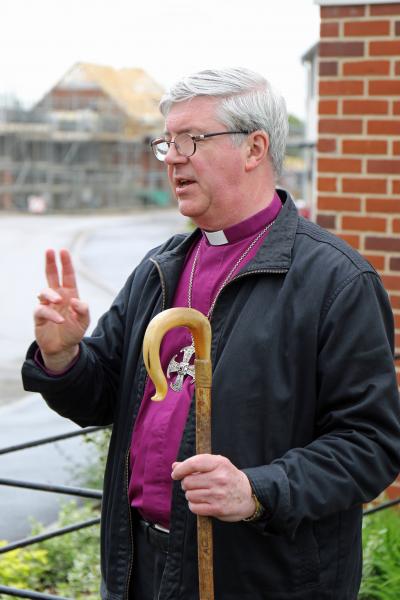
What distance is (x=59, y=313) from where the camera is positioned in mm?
2297

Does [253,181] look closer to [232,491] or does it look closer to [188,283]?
[188,283]

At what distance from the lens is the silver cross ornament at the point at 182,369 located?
2.26m

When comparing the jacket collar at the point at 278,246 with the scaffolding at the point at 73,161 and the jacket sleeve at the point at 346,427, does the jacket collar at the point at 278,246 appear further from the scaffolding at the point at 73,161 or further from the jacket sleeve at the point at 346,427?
the scaffolding at the point at 73,161

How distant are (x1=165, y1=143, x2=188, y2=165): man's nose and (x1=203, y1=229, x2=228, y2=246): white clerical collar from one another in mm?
208

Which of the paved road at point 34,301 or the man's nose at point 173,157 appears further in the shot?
the paved road at point 34,301

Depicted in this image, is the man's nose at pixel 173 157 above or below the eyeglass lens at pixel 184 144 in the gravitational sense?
below

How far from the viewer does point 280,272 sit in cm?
221

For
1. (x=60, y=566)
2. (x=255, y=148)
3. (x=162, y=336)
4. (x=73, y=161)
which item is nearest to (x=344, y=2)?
(x=255, y=148)

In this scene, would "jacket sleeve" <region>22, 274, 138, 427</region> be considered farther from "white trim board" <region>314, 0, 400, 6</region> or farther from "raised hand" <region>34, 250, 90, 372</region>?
"white trim board" <region>314, 0, 400, 6</region>

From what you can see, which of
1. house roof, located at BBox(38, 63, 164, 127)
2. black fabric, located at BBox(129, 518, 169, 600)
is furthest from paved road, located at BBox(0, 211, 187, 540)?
house roof, located at BBox(38, 63, 164, 127)

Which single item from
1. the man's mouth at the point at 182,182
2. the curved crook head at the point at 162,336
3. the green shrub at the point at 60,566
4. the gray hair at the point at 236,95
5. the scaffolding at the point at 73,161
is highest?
the gray hair at the point at 236,95

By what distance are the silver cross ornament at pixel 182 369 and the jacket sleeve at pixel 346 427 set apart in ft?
0.98

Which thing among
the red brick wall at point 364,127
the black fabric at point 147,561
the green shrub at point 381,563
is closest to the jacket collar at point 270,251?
the black fabric at point 147,561

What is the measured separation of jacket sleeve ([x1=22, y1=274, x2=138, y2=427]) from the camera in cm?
239
